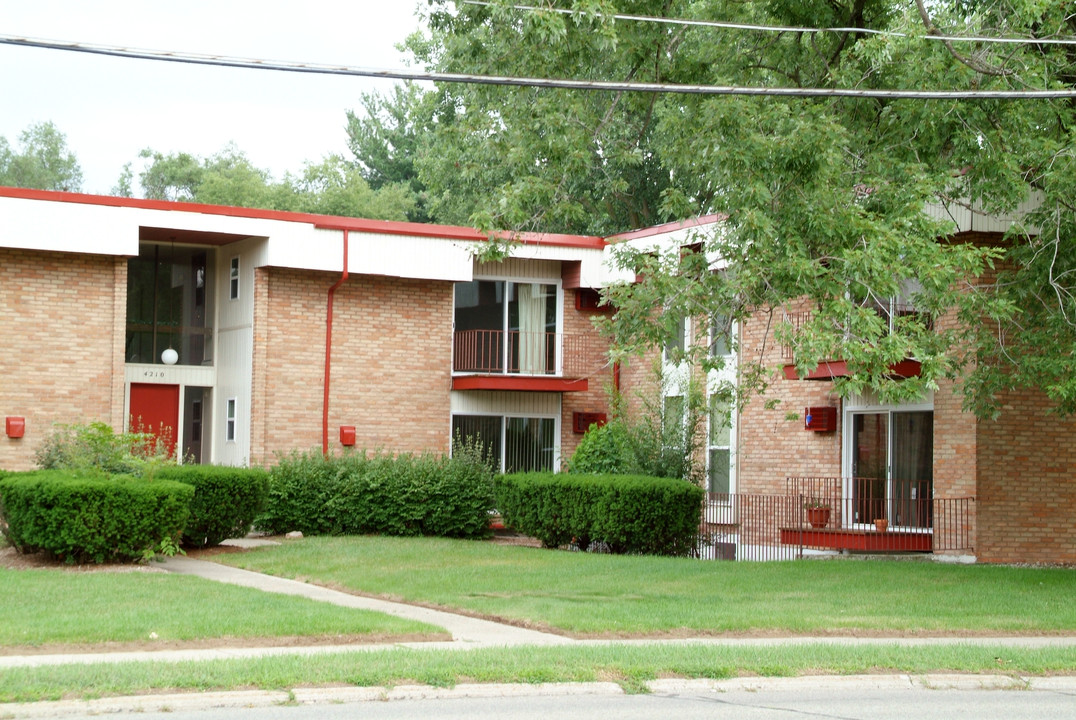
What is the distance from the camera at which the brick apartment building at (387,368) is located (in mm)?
21250

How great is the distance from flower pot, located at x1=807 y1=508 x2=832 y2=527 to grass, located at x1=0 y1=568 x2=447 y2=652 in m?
11.3

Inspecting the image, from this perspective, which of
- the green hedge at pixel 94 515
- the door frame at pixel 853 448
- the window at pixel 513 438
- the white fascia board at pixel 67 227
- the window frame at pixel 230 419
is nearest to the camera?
the green hedge at pixel 94 515

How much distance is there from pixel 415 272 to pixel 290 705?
18.4 meters

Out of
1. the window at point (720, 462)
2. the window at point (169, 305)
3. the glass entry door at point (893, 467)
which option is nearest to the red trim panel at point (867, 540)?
the glass entry door at point (893, 467)

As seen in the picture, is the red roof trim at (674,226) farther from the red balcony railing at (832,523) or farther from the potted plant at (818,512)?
the potted plant at (818,512)

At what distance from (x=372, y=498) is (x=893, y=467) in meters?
9.47

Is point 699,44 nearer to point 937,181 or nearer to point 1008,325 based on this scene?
point 937,181

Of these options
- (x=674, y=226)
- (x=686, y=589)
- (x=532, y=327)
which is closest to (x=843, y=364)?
(x=674, y=226)

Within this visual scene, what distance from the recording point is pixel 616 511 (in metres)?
21.8

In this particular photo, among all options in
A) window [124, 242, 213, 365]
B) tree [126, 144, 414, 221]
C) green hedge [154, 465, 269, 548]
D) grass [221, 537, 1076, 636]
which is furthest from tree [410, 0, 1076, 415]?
tree [126, 144, 414, 221]

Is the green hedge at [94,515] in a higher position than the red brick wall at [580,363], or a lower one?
lower

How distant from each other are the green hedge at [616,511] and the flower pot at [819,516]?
85.8 inches

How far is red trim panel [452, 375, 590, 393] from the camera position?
2752 cm

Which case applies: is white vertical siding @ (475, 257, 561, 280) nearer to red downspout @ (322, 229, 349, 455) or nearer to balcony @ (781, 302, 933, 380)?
red downspout @ (322, 229, 349, 455)
